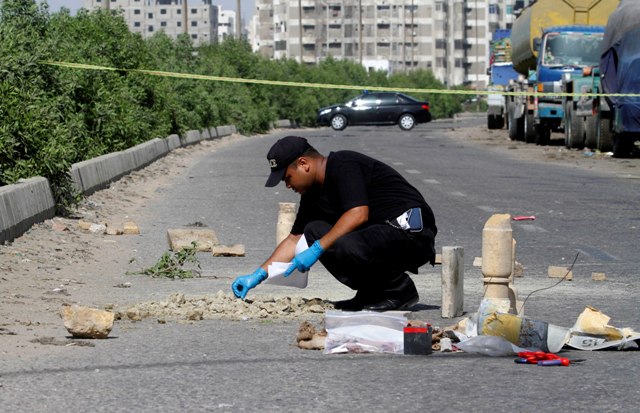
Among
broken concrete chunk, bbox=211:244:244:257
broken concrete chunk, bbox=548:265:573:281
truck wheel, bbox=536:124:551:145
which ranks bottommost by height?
truck wheel, bbox=536:124:551:145

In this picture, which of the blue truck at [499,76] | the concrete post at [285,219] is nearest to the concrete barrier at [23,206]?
the concrete post at [285,219]

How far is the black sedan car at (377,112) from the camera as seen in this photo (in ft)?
214

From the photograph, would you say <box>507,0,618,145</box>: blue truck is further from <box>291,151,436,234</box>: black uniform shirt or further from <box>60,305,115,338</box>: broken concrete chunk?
<box>60,305,115,338</box>: broken concrete chunk

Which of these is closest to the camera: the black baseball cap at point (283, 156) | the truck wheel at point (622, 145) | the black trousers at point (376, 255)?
the black baseball cap at point (283, 156)

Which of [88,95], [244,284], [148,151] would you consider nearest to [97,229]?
[244,284]

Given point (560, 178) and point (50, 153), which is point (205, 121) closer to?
point (560, 178)

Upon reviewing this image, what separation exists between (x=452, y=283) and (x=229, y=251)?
423 centimetres

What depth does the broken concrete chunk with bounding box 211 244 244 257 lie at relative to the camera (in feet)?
41.2

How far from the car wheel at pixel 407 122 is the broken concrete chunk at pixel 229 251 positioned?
2085 inches

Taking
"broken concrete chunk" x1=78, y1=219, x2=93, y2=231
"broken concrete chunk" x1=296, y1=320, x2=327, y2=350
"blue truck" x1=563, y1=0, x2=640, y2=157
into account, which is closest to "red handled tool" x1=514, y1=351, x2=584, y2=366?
"broken concrete chunk" x1=296, y1=320, x2=327, y2=350

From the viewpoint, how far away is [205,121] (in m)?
44.3

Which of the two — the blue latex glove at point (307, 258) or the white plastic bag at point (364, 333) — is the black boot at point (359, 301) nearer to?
the blue latex glove at point (307, 258)

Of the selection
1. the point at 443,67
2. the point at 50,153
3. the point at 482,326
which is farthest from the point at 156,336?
the point at 443,67

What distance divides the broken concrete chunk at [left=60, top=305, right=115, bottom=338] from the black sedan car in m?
57.0
